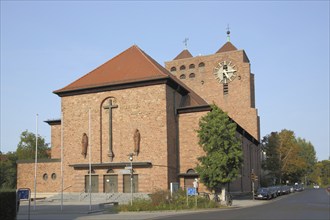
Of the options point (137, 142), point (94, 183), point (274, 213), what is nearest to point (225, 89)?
point (137, 142)

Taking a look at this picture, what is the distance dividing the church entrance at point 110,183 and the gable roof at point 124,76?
30.8 ft

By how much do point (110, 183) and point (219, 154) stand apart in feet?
42.3

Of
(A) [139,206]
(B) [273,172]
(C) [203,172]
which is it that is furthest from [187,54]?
(A) [139,206]

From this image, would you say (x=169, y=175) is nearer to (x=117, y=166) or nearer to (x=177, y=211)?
(x=117, y=166)

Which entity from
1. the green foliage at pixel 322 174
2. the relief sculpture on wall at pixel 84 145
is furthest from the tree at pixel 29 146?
the green foliage at pixel 322 174

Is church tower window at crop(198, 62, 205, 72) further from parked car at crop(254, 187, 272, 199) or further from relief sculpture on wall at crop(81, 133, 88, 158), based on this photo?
relief sculpture on wall at crop(81, 133, 88, 158)

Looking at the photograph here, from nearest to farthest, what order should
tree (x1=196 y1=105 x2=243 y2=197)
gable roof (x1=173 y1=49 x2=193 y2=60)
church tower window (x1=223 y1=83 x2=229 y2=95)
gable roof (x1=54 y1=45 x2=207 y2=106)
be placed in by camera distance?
1. tree (x1=196 y1=105 x2=243 y2=197)
2. gable roof (x1=54 y1=45 x2=207 y2=106)
3. church tower window (x1=223 y1=83 x2=229 y2=95)
4. gable roof (x1=173 y1=49 x2=193 y2=60)

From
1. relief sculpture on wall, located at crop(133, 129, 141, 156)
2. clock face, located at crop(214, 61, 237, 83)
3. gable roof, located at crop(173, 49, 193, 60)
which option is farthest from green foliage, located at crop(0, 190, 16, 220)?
gable roof, located at crop(173, 49, 193, 60)

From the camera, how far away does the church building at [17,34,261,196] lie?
41062 mm

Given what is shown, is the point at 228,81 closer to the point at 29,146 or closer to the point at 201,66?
the point at 201,66

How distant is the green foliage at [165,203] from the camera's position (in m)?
27.1

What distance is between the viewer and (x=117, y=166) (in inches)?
1654

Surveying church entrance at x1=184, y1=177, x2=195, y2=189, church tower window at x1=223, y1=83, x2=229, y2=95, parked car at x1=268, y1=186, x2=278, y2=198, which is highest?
church tower window at x1=223, y1=83, x2=229, y2=95

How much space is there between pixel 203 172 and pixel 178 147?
23.9 feet
